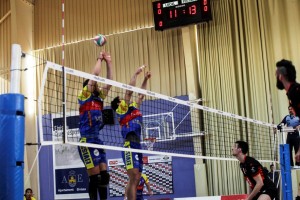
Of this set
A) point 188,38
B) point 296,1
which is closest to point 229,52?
point 188,38

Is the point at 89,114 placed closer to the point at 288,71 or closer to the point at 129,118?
the point at 129,118

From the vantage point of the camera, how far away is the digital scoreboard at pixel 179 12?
1209cm

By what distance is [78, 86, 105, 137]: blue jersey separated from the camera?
5609mm

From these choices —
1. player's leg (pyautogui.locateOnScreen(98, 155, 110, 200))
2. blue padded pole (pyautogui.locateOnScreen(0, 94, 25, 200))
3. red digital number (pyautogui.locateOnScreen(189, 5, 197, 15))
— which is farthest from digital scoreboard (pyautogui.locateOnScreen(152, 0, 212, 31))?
blue padded pole (pyautogui.locateOnScreen(0, 94, 25, 200))

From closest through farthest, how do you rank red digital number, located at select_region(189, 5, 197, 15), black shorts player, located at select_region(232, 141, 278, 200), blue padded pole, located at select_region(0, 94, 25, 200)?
1. blue padded pole, located at select_region(0, 94, 25, 200)
2. black shorts player, located at select_region(232, 141, 278, 200)
3. red digital number, located at select_region(189, 5, 197, 15)

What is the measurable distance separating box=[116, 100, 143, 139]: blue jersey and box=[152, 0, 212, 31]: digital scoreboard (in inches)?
246

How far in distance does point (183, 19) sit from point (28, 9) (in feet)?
22.3

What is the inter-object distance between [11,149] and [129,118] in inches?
106

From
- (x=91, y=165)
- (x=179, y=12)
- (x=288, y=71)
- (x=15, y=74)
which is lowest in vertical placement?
(x=91, y=165)

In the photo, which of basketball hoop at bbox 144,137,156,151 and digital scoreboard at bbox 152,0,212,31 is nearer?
digital scoreboard at bbox 152,0,212,31

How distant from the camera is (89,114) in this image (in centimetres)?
561

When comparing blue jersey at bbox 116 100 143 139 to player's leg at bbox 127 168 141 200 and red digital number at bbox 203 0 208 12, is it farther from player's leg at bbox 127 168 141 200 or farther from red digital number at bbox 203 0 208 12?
red digital number at bbox 203 0 208 12

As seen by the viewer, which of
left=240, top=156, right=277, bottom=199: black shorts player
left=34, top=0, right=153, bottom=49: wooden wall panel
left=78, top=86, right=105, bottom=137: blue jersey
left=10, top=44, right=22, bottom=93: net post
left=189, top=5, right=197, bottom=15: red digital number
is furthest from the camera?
left=34, top=0, right=153, bottom=49: wooden wall panel

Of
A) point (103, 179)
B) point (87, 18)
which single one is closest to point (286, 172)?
point (103, 179)
